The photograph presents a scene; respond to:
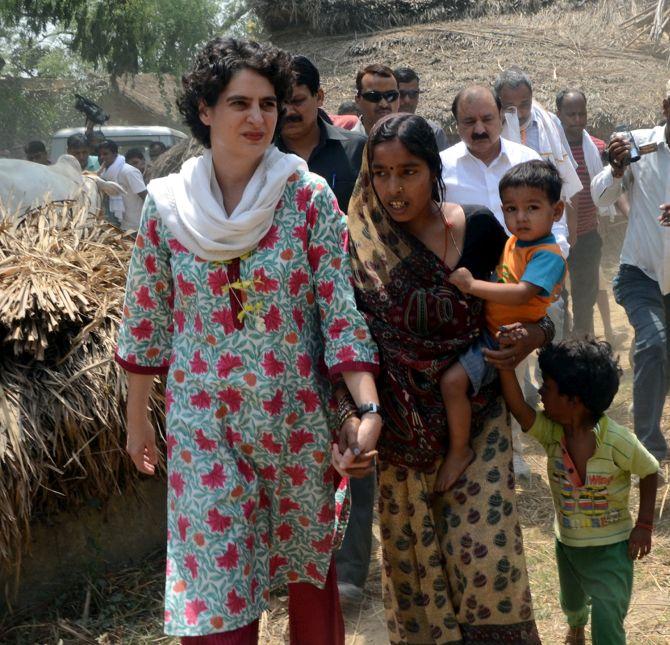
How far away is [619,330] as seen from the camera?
30.2ft

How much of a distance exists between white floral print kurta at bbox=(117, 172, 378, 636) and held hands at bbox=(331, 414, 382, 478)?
0.16 m

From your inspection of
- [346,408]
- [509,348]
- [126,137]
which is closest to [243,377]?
[346,408]

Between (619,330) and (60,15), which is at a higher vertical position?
(60,15)

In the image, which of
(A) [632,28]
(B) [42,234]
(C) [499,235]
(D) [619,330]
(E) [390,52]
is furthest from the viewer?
(A) [632,28]

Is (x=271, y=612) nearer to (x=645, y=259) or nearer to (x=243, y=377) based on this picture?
(x=243, y=377)

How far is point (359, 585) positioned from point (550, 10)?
45.7ft

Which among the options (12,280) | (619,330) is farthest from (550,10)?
(12,280)

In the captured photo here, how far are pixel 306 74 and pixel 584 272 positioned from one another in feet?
15.5

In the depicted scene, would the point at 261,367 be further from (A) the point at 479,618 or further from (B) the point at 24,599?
(B) the point at 24,599

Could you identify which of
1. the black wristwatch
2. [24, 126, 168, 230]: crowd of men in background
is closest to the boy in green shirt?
the black wristwatch

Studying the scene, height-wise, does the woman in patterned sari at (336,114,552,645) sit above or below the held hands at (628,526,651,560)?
above

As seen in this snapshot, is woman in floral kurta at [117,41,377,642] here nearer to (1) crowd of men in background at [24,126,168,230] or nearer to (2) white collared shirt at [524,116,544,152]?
(2) white collared shirt at [524,116,544,152]

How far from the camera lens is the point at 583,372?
3.17 meters

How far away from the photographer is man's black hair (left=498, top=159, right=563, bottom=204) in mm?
3080
